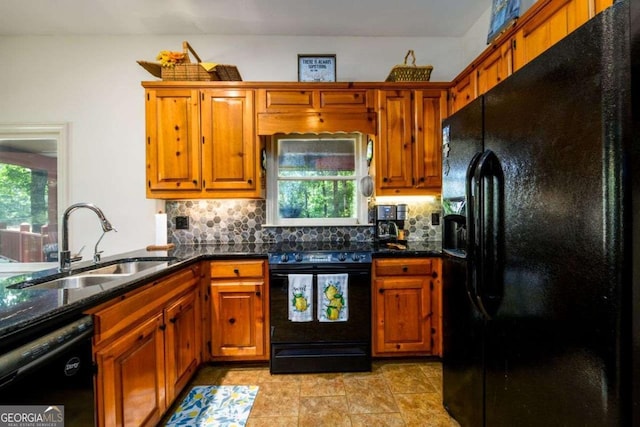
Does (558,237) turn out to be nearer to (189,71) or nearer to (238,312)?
(238,312)

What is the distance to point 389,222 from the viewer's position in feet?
9.03

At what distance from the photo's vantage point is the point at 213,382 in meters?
2.07

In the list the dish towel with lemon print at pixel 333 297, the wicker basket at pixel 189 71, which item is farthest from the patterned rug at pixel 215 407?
the wicker basket at pixel 189 71

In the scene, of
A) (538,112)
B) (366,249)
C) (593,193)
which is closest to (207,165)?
(366,249)

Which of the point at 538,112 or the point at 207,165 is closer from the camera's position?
the point at 538,112

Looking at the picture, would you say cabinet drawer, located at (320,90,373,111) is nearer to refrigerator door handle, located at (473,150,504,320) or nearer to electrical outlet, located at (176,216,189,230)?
refrigerator door handle, located at (473,150,504,320)

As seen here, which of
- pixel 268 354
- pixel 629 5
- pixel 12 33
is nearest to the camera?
pixel 629 5

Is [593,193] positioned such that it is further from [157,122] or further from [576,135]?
[157,122]

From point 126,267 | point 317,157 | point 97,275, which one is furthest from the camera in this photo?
point 317,157

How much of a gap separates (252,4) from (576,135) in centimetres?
251

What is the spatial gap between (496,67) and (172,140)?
100 inches

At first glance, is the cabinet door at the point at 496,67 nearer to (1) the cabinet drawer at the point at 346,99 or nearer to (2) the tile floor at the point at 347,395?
(1) the cabinet drawer at the point at 346,99

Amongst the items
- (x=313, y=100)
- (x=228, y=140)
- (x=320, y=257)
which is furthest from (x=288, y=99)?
(x=320, y=257)

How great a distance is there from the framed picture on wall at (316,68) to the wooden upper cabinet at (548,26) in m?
1.46
